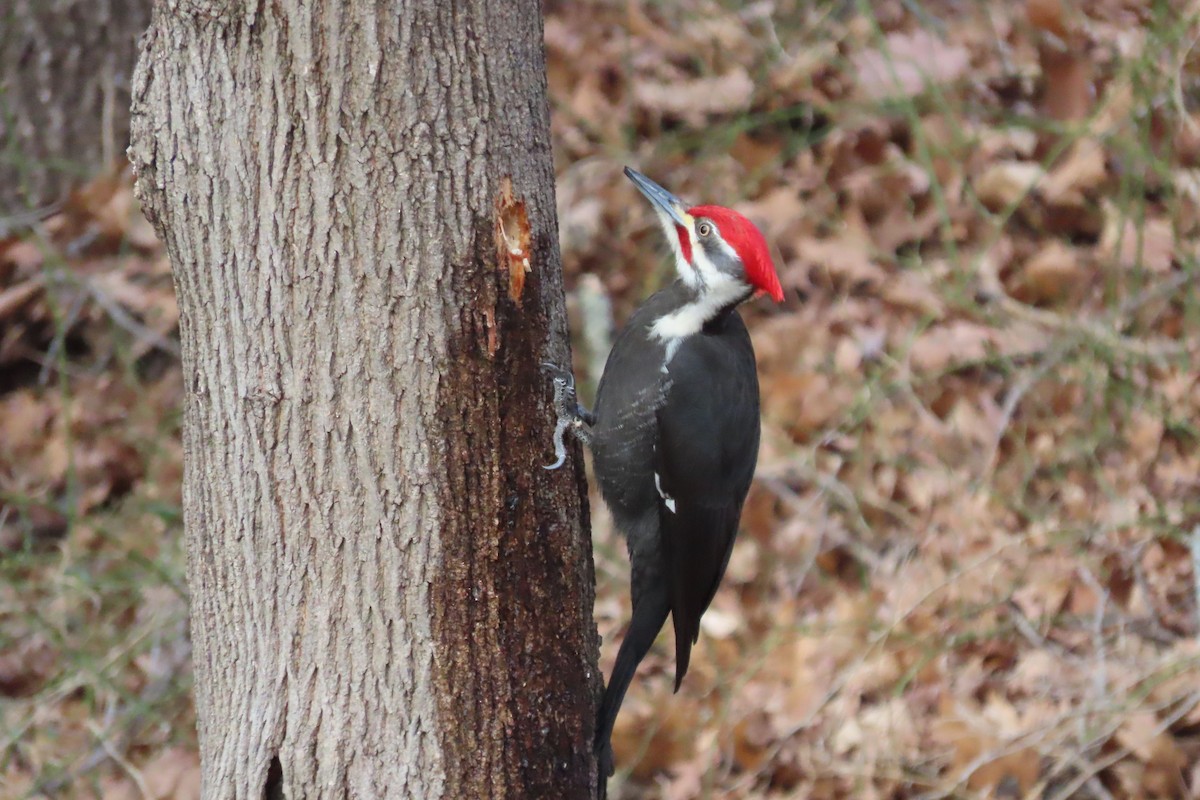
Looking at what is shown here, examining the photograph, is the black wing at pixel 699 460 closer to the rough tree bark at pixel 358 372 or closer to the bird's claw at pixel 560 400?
the bird's claw at pixel 560 400

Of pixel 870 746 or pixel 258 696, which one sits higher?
pixel 258 696

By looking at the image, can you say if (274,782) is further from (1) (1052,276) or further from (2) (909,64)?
(2) (909,64)

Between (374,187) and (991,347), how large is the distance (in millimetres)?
2624

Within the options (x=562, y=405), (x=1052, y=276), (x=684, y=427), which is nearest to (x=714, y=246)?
(x=684, y=427)

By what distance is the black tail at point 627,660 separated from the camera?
7.93 ft

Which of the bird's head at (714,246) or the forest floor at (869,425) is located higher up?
the bird's head at (714,246)

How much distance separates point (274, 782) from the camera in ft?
7.00

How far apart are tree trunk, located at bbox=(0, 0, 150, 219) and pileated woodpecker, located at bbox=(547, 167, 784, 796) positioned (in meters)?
2.74

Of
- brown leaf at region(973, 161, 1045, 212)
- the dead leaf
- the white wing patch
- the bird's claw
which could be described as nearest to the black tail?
the white wing patch

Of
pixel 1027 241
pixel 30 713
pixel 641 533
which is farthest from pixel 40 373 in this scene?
pixel 1027 241

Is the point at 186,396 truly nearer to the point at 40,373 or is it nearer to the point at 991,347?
the point at 991,347

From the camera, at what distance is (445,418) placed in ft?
6.77

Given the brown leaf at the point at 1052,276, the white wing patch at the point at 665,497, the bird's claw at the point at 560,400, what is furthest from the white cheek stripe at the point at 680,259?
the brown leaf at the point at 1052,276

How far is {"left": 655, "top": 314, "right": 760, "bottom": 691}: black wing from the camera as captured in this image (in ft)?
9.84
